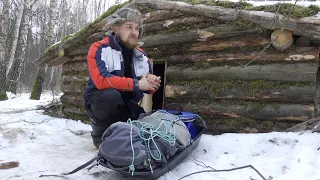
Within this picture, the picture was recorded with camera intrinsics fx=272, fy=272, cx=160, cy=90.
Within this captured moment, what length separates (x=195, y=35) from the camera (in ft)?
14.1

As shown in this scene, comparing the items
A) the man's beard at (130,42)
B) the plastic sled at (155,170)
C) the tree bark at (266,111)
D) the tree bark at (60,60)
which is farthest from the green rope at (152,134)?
the tree bark at (60,60)

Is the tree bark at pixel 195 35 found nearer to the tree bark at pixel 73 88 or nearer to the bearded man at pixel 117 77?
the bearded man at pixel 117 77

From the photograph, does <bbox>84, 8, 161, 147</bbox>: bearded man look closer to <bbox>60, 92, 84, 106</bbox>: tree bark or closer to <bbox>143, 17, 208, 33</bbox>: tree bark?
<bbox>143, 17, 208, 33</bbox>: tree bark

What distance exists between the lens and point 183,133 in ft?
8.63

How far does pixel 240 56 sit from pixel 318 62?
1.02 metres

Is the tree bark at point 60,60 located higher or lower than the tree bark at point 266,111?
higher

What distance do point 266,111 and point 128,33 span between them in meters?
2.09

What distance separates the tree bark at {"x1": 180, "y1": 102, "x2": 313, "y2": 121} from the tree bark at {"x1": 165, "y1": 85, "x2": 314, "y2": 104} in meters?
0.10

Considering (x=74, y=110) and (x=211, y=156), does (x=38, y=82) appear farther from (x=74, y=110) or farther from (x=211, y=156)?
(x=211, y=156)

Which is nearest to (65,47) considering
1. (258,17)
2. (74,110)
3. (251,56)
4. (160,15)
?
(74,110)

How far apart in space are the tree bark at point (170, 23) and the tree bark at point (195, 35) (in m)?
0.14

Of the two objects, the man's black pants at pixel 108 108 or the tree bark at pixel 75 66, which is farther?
the tree bark at pixel 75 66

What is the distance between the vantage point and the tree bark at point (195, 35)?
394cm

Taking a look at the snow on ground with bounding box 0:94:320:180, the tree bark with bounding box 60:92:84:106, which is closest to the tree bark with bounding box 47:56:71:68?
the tree bark with bounding box 60:92:84:106
